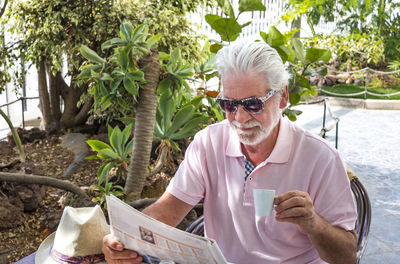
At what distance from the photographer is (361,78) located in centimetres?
1042

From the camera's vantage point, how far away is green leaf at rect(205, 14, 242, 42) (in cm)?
194

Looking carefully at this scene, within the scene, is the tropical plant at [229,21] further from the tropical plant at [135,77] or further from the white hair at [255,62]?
the white hair at [255,62]

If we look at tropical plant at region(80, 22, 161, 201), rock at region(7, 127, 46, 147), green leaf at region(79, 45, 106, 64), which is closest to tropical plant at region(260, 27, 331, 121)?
tropical plant at region(80, 22, 161, 201)

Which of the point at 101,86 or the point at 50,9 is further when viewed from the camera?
the point at 50,9

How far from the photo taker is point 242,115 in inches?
53.9

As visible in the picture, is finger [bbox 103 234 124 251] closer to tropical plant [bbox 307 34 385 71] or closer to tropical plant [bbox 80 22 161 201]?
tropical plant [bbox 80 22 161 201]

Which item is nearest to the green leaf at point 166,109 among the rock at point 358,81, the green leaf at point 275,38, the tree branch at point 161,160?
Result: the tree branch at point 161,160

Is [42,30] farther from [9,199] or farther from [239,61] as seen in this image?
[239,61]

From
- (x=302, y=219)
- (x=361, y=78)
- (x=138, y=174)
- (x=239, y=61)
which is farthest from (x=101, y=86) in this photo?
(x=361, y=78)

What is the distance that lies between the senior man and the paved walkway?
66.5 inches

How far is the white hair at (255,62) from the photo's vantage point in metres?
1.32

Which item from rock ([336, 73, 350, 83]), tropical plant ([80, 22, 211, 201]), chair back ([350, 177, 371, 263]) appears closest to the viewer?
chair back ([350, 177, 371, 263])

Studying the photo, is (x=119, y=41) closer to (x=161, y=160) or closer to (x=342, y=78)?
(x=161, y=160)

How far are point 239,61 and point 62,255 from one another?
846mm
